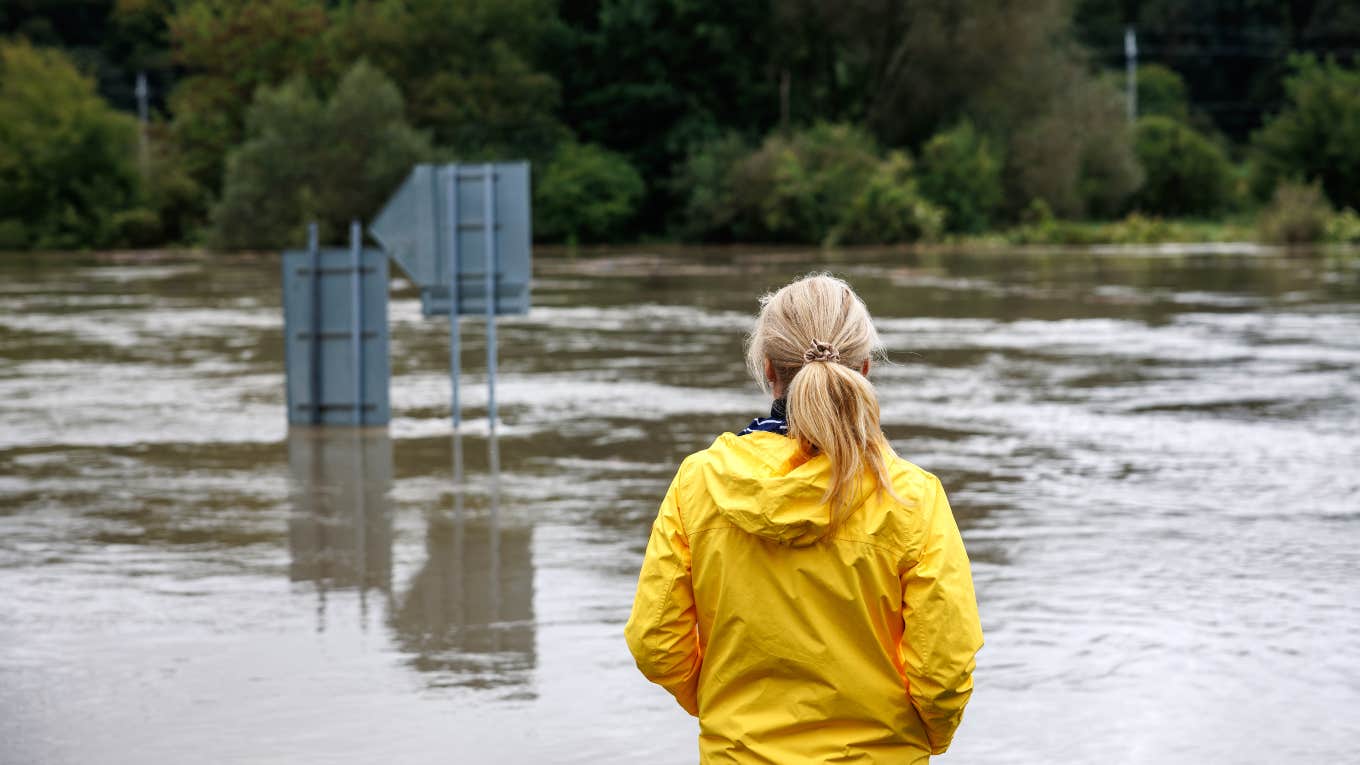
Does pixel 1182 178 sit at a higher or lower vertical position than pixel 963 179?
higher

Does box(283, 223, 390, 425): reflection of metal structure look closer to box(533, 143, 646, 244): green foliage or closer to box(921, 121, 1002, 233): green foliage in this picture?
box(921, 121, 1002, 233): green foliage

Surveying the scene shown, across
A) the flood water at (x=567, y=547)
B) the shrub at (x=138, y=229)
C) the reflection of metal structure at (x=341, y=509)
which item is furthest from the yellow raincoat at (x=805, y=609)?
the shrub at (x=138, y=229)

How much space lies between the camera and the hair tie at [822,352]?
3.08 meters

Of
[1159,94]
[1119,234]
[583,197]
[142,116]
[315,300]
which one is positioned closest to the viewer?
[315,300]

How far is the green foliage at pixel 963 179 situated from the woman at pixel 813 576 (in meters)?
52.8

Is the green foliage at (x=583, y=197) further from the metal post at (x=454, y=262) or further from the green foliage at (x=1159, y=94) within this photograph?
the metal post at (x=454, y=262)

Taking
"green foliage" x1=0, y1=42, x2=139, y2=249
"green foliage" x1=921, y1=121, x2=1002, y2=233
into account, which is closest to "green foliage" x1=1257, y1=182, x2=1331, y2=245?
"green foliage" x1=921, y1=121, x2=1002, y2=233

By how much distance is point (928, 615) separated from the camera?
3.05m

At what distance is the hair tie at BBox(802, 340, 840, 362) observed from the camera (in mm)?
3076

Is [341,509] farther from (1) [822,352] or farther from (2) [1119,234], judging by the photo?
(2) [1119,234]

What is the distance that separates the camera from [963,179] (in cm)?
5634

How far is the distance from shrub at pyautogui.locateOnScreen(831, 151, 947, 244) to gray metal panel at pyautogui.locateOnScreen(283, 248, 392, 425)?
1551 inches

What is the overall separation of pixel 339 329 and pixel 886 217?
4075 centimetres

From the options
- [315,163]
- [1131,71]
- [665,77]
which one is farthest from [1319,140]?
[315,163]
